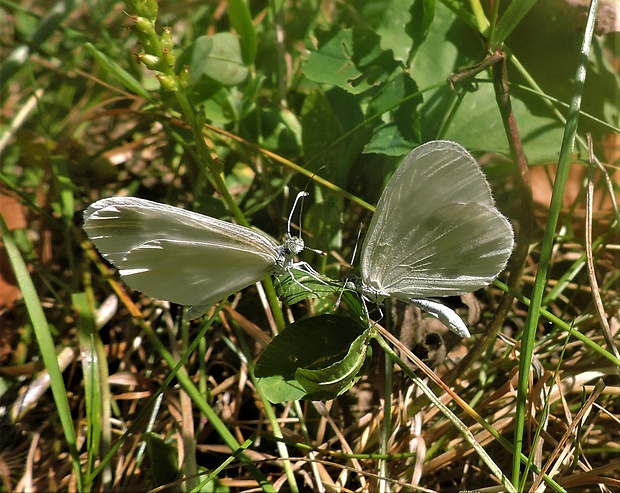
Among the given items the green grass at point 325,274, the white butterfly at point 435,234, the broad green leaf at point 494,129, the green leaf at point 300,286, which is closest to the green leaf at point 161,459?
the green grass at point 325,274

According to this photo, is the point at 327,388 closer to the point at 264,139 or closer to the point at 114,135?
the point at 264,139

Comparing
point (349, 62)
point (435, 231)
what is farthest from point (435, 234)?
point (349, 62)

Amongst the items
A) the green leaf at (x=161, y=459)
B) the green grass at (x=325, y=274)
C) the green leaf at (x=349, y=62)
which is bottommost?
the green leaf at (x=161, y=459)

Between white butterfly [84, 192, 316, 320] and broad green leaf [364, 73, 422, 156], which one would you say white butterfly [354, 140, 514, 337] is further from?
broad green leaf [364, 73, 422, 156]

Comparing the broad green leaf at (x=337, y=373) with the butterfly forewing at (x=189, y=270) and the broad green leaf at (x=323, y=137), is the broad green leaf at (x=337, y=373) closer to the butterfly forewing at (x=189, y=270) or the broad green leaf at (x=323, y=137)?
the butterfly forewing at (x=189, y=270)

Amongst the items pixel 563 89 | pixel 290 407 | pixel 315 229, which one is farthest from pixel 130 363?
pixel 563 89

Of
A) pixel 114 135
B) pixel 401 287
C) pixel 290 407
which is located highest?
pixel 401 287
